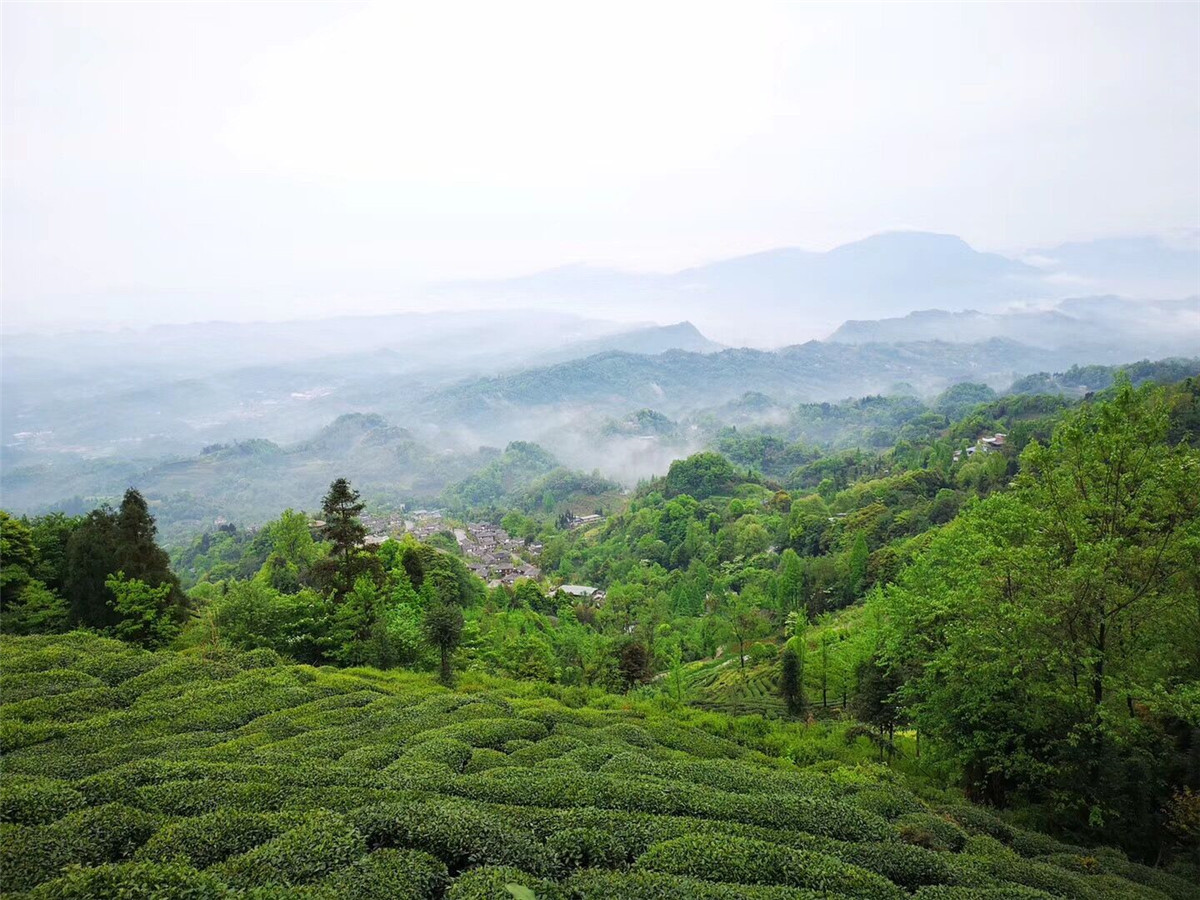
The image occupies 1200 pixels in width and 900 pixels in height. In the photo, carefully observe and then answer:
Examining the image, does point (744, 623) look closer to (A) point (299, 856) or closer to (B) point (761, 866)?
(B) point (761, 866)

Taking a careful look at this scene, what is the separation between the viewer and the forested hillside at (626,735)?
9.16 metres

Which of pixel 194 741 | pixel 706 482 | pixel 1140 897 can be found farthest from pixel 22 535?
pixel 706 482

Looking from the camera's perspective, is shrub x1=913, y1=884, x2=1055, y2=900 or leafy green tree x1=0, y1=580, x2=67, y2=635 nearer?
shrub x1=913, y1=884, x2=1055, y2=900

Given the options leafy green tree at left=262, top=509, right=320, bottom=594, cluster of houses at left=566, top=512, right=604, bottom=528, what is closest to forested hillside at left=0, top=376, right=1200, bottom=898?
leafy green tree at left=262, top=509, right=320, bottom=594

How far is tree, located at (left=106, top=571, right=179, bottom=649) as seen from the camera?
2391 centimetres

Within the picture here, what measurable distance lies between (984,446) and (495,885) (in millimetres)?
110205

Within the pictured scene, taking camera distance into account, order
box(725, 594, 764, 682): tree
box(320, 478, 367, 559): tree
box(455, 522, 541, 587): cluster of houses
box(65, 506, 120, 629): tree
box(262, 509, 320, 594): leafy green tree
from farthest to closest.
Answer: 1. box(455, 522, 541, 587): cluster of houses
2. box(725, 594, 764, 682): tree
3. box(262, 509, 320, 594): leafy green tree
4. box(320, 478, 367, 559): tree
5. box(65, 506, 120, 629): tree

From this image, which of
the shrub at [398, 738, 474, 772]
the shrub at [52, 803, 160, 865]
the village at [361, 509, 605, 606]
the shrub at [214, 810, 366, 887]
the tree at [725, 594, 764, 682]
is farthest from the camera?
the village at [361, 509, 605, 606]

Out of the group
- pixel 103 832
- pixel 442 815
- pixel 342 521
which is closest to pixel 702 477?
pixel 342 521

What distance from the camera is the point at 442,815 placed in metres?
9.74

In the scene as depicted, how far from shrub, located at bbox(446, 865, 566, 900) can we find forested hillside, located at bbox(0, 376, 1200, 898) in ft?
0.12

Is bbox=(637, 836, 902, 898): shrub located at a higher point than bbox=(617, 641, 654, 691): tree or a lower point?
higher

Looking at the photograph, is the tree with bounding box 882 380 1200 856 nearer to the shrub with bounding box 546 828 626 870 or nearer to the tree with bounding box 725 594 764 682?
the shrub with bounding box 546 828 626 870

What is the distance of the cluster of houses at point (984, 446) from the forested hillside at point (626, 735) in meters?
78.1
